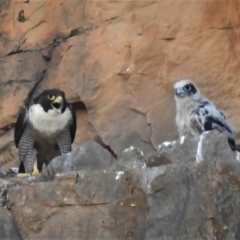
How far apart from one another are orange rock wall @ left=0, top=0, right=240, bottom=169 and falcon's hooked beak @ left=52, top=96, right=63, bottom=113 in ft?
3.69

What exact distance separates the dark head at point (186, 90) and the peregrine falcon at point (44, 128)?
898 mm

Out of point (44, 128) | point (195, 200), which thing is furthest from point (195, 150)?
point (44, 128)

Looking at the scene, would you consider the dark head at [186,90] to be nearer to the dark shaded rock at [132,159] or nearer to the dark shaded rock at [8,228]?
the dark shaded rock at [132,159]

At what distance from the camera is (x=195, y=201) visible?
4711 millimetres

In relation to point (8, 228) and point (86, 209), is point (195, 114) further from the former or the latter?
point (8, 228)

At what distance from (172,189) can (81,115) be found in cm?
291

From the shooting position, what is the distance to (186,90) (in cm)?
644

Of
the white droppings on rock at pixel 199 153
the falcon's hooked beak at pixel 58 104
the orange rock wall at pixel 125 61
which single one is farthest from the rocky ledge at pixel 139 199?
the orange rock wall at pixel 125 61

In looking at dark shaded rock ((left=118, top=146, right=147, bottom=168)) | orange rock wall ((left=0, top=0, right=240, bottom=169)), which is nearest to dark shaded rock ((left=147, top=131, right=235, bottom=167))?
dark shaded rock ((left=118, top=146, right=147, bottom=168))

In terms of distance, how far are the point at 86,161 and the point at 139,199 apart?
1.59 ft

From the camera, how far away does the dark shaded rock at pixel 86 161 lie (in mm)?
5043

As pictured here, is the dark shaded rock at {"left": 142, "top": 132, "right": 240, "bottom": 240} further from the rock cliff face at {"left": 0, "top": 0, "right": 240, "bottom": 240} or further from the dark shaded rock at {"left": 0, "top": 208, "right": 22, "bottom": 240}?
the dark shaded rock at {"left": 0, "top": 208, "right": 22, "bottom": 240}

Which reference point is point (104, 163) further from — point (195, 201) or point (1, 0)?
point (1, 0)

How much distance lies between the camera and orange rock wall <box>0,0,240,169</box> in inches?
279
